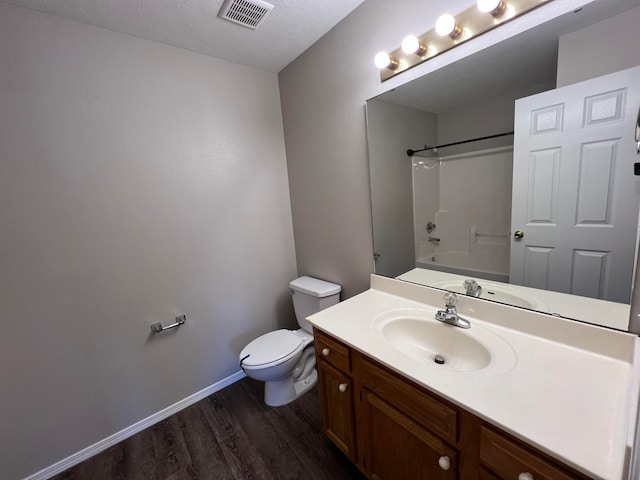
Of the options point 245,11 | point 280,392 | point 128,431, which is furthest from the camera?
point 280,392

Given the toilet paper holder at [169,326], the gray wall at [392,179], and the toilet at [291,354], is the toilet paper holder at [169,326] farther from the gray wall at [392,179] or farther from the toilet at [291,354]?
the gray wall at [392,179]

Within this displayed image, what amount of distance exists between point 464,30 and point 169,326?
2.28 meters

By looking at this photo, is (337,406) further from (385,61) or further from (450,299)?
(385,61)

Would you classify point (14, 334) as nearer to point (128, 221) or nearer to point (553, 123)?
point (128, 221)

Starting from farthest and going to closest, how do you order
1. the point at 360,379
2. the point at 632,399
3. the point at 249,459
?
the point at 249,459
the point at 360,379
the point at 632,399

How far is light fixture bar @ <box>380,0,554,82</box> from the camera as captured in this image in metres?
0.99

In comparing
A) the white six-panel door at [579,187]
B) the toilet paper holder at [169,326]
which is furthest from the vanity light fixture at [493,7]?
the toilet paper holder at [169,326]

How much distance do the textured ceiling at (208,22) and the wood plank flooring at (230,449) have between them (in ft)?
7.97

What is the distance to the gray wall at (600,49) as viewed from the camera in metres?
0.80

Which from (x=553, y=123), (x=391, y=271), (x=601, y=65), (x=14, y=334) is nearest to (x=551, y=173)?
(x=553, y=123)

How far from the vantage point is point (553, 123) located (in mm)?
962

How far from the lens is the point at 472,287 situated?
1.24 m

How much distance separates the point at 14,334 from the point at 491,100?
8.36 ft

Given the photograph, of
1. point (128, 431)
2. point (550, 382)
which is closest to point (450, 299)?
point (550, 382)
